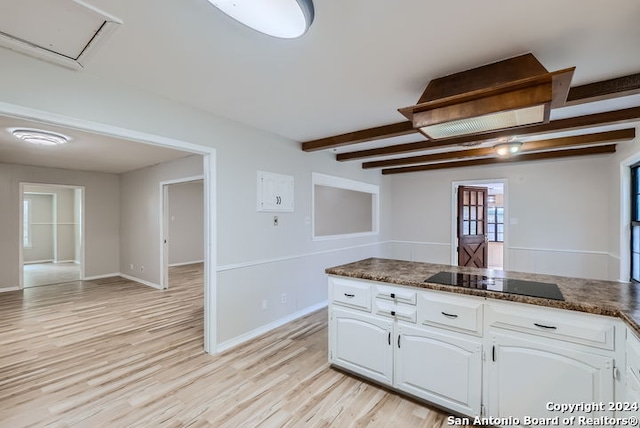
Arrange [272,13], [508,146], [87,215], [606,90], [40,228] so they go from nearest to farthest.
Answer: [272,13] → [606,90] → [508,146] → [87,215] → [40,228]

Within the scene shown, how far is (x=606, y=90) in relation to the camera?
2.14 meters

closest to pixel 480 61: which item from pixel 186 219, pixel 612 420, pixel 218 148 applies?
pixel 612 420

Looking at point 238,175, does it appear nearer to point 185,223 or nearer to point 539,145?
point 539,145

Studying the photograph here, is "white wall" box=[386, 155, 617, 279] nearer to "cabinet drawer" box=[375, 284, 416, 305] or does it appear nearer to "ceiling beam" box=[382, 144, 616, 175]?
"ceiling beam" box=[382, 144, 616, 175]

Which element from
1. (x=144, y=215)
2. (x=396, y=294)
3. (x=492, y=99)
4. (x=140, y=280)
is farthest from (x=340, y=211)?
(x=492, y=99)

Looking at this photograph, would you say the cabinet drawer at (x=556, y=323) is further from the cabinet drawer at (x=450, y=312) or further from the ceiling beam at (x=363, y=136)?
the ceiling beam at (x=363, y=136)

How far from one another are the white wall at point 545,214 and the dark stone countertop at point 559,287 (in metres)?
3.13

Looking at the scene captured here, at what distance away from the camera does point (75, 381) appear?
2.44m

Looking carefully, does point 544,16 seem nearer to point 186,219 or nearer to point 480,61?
point 480,61

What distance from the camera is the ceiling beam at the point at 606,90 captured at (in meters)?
2.06

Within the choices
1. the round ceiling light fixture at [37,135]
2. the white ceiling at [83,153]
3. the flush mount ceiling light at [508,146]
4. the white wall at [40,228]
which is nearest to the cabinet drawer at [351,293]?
the flush mount ceiling light at [508,146]

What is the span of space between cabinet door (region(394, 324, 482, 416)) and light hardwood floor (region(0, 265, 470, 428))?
16 cm

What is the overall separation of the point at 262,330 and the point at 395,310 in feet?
6.31

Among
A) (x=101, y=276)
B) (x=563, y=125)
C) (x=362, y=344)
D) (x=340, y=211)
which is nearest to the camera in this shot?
(x=362, y=344)
